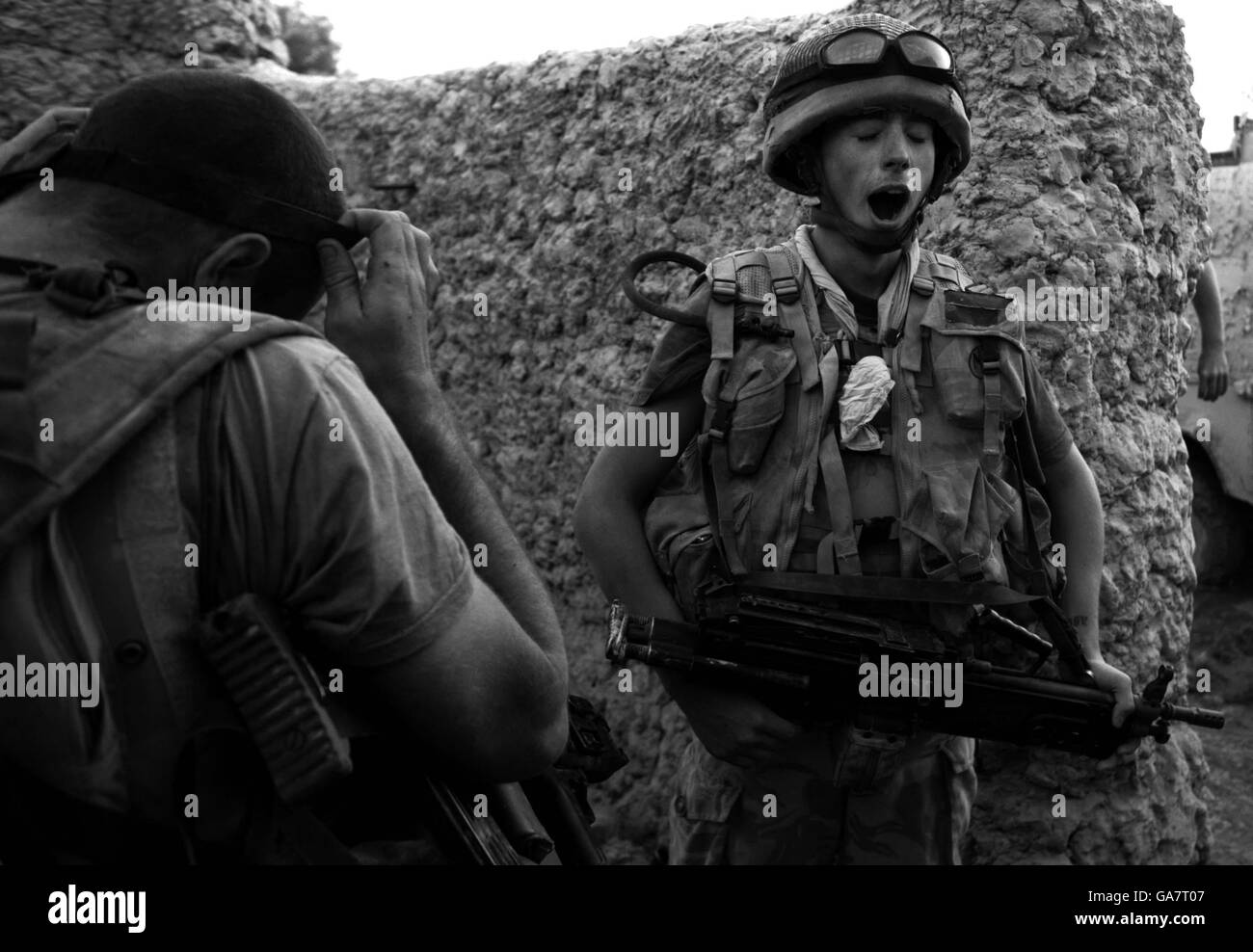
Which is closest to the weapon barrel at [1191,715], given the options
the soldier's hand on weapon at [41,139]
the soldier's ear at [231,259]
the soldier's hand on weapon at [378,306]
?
the soldier's hand on weapon at [378,306]

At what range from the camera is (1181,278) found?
148 inches

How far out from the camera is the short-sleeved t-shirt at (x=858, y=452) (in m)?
2.61

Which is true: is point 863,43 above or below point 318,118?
below

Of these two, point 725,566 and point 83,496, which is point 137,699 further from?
point 725,566

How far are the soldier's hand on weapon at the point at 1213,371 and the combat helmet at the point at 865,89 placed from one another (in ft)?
9.91

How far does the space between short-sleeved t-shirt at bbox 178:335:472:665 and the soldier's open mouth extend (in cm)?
155

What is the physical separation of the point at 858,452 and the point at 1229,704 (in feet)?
13.5

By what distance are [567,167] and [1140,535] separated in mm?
1970

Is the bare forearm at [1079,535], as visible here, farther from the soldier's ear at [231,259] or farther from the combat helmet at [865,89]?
the soldier's ear at [231,259]

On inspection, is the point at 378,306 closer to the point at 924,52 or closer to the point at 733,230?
the point at 924,52

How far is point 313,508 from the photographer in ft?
4.42
